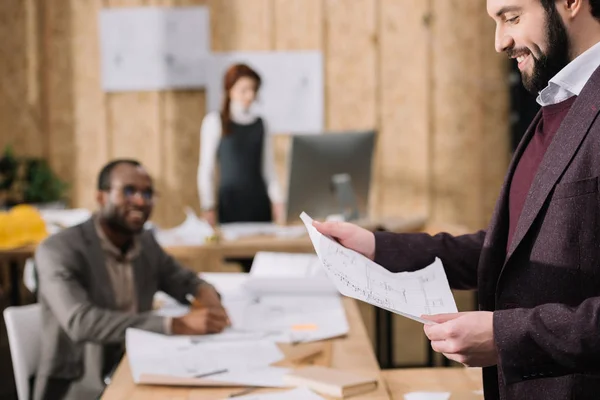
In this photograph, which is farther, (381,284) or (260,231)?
(260,231)

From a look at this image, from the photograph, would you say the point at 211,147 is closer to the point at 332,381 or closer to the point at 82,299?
the point at 82,299

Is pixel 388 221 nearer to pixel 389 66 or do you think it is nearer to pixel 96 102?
pixel 389 66

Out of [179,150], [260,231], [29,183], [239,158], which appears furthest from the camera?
[179,150]

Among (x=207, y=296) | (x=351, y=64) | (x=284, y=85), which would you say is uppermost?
(x=351, y=64)

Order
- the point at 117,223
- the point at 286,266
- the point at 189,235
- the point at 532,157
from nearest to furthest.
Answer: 1. the point at 532,157
2. the point at 117,223
3. the point at 286,266
4. the point at 189,235

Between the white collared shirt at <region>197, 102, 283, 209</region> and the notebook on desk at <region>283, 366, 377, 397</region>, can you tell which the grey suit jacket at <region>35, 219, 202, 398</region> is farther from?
the white collared shirt at <region>197, 102, 283, 209</region>

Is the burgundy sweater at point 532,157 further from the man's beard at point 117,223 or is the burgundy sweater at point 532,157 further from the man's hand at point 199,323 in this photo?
the man's beard at point 117,223

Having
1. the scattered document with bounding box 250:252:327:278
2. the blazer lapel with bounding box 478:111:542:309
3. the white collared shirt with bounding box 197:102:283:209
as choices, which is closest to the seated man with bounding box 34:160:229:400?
the scattered document with bounding box 250:252:327:278

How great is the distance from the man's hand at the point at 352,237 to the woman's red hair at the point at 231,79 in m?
2.94

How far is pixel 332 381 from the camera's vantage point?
165 cm

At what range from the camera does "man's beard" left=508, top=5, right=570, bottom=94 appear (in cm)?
130

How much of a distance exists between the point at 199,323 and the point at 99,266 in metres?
0.54

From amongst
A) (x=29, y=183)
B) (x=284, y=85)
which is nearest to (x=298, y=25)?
(x=284, y=85)

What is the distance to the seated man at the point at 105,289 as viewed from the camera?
2.19 meters
